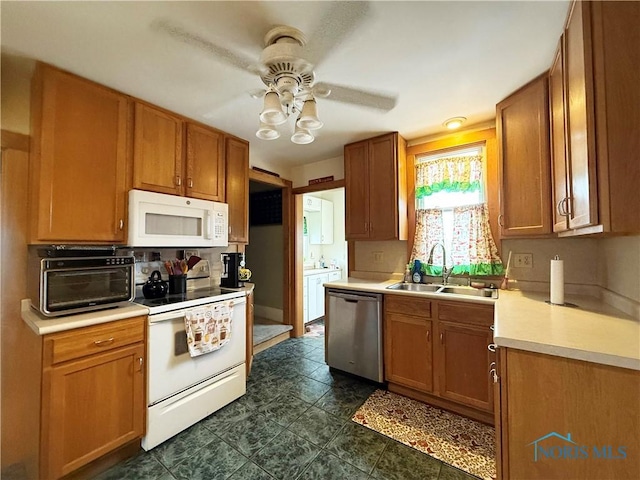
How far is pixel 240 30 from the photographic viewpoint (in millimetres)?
1296

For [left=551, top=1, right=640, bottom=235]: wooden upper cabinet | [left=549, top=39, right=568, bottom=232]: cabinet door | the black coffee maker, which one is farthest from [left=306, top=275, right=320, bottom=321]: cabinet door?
[left=551, top=1, right=640, bottom=235]: wooden upper cabinet

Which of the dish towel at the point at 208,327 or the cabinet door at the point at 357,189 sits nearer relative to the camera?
the dish towel at the point at 208,327

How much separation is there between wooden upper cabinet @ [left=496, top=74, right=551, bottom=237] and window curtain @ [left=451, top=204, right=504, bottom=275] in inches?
13.7

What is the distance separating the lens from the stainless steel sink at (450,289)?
6.94ft

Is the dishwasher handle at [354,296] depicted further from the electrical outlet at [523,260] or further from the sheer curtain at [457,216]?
the electrical outlet at [523,260]

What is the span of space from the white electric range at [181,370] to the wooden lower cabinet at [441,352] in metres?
1.32

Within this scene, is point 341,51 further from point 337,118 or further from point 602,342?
point 602,342

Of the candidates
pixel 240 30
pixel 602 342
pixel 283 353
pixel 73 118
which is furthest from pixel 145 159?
pixel 602 342

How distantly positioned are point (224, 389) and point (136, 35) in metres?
2.39

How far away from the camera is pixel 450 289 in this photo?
7.68 ft

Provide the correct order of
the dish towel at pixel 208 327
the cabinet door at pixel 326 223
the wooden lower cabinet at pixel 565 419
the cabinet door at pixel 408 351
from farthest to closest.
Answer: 1. the cabinet door at pixel 326 223
2. the cabinet door at pixel 408 351
3. the dish towel at pixel 208 327
4. the wooden lower cabinet at pixel 565 419

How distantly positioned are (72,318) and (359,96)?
219 cm

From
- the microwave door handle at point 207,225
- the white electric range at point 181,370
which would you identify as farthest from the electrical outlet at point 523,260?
the microwave door handle at point 207,225

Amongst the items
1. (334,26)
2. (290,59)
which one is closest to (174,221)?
(290,59)
